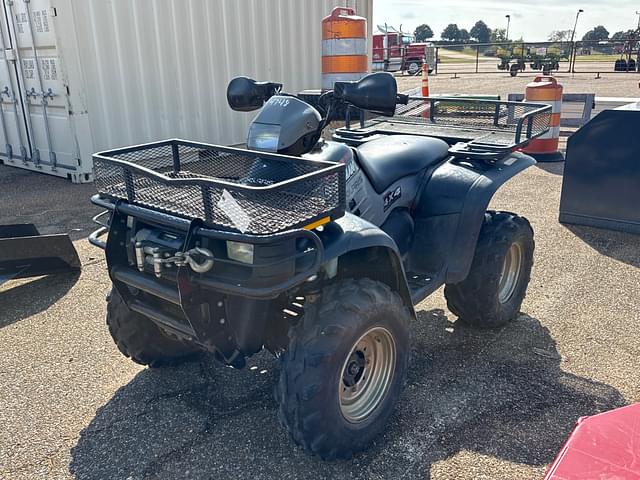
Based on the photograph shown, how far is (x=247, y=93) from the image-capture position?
3.11 metres

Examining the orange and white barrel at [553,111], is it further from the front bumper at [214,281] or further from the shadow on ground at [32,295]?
the front bumper at [214,281]

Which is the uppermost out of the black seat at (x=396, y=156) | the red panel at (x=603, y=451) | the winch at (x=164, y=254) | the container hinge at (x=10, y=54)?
the container hinge at (x=10, y=54)

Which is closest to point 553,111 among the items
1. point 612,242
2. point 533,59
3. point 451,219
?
point 612,242

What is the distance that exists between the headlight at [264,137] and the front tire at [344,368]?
69 centimetres

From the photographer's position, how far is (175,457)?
2732 millimetres

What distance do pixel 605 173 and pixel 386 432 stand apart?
4.12m

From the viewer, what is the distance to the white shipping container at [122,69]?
7520mm

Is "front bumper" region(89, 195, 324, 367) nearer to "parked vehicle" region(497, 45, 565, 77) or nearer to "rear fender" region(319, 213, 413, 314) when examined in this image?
"rear fender" region(319, 213, 413, 314)

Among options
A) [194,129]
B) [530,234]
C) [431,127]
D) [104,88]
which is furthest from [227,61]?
[530,234]

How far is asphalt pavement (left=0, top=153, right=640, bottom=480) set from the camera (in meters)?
2.68

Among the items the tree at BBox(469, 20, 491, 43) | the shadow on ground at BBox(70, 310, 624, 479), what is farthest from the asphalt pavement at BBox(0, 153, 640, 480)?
the tree at BBox(469, 20, 491, 43)

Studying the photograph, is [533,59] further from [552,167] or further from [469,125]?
[469,125]

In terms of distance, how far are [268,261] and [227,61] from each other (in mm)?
7504

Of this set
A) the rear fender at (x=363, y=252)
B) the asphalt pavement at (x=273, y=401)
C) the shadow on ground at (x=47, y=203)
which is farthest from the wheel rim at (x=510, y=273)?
the shadow on ground at (x=47, y=203)
